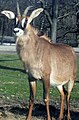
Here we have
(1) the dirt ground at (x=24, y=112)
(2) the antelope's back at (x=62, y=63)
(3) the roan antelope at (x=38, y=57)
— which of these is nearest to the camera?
(3) the roan antelope at (x=38, y=57)

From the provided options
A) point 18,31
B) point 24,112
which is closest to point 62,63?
point 24,112

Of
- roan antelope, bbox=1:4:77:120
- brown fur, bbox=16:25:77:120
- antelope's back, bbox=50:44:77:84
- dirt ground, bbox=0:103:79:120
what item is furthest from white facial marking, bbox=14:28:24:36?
dirt ground, bbox=0:103:79:120

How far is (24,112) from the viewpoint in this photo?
32.4 feet

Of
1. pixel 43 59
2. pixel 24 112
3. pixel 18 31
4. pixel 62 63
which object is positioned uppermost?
pixel 18 31

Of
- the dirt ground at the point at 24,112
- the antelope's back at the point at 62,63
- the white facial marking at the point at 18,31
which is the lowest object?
the dirt ground at the point at 24,112

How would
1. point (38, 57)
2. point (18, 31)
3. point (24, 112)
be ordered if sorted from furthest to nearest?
point (24, 112) < point (38, 57) < point (18, 31)

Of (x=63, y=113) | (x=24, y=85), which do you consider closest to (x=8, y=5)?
(x=24, y=85)

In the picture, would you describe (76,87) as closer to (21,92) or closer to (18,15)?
(21,92)

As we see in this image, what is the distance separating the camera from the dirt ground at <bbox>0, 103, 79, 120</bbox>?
30.5 feet

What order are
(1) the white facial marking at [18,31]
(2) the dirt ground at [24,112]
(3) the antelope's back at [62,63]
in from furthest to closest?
(2) the dirt ground at [24,112]
(3) the antelope's back at [62,63]
(1) the white facial marking at [18,31]

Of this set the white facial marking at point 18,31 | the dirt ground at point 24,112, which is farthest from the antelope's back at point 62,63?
the white facial marking at point 18,31

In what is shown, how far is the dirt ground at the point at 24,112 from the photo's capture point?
929 centimetres

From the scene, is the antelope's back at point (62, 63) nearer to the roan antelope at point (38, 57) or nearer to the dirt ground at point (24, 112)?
the roan antelope at point (38, 57)

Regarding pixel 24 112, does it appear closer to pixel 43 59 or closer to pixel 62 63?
pixel 62 63
